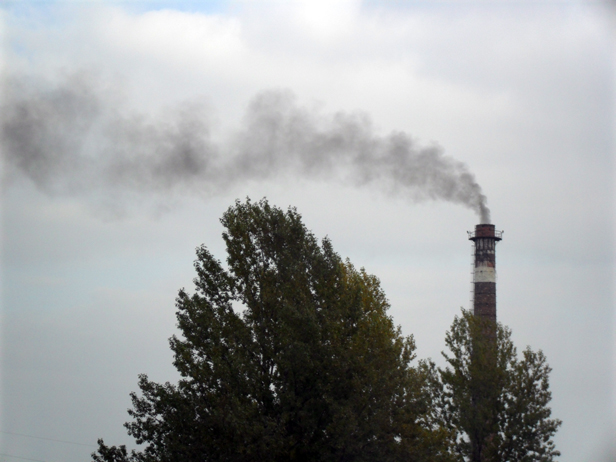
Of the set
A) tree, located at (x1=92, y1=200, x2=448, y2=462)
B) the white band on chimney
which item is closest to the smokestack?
the white band on chimney

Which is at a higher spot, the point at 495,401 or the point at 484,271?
the point at 484,271

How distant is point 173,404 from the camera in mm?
25359

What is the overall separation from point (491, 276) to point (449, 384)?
12730mm

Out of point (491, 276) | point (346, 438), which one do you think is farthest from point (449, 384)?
point (346, 438)

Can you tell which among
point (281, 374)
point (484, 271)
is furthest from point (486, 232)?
point (281, 374)

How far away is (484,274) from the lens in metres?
49.0

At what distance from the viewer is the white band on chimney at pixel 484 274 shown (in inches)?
1925

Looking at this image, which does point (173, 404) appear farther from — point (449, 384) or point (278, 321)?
point (449, 384)

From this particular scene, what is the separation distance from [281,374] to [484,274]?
91.2 feet

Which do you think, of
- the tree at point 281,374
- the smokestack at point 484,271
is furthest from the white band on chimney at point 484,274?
the tree at point 281,374

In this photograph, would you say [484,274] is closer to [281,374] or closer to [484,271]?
[484,271]

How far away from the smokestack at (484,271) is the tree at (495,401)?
8.15 meters

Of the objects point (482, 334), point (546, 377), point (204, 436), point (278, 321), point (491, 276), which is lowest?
point (204, 436)

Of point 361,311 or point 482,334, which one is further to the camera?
point 482,334
